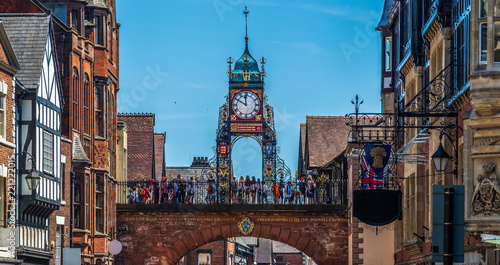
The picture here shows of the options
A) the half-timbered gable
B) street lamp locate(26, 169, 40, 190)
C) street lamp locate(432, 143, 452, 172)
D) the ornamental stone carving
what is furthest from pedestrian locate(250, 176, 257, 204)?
the ornamental stone carving

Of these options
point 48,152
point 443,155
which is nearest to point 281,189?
point 48,152

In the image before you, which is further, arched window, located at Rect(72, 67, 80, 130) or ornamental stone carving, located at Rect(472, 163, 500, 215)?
arched window, located at Rect(72, 67, 80, 130)

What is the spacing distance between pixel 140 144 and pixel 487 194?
1973 inches

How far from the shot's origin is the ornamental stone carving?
70.2 ft

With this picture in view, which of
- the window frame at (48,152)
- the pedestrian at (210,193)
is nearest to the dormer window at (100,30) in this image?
the window frame at (48,152)

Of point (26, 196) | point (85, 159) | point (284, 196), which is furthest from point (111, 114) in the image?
point (26, 196)

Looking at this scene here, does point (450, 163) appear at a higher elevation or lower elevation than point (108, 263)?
higher

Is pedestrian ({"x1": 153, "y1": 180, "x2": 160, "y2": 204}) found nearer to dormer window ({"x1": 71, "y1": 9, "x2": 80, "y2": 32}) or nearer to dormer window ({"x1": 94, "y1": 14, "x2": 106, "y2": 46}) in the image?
dormer window ({"x1": 94, "y1": 14, "x2": 106, "y2": 46})

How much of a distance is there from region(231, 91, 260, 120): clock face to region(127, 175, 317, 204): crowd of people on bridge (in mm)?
3022

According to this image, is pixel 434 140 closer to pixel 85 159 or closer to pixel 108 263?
pixel 85 159

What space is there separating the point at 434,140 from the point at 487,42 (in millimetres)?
11061

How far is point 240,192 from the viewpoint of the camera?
55.2 metres

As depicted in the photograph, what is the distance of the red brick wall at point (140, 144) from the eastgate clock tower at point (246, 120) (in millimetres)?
14689

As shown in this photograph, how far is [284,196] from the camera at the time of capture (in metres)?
54.9
